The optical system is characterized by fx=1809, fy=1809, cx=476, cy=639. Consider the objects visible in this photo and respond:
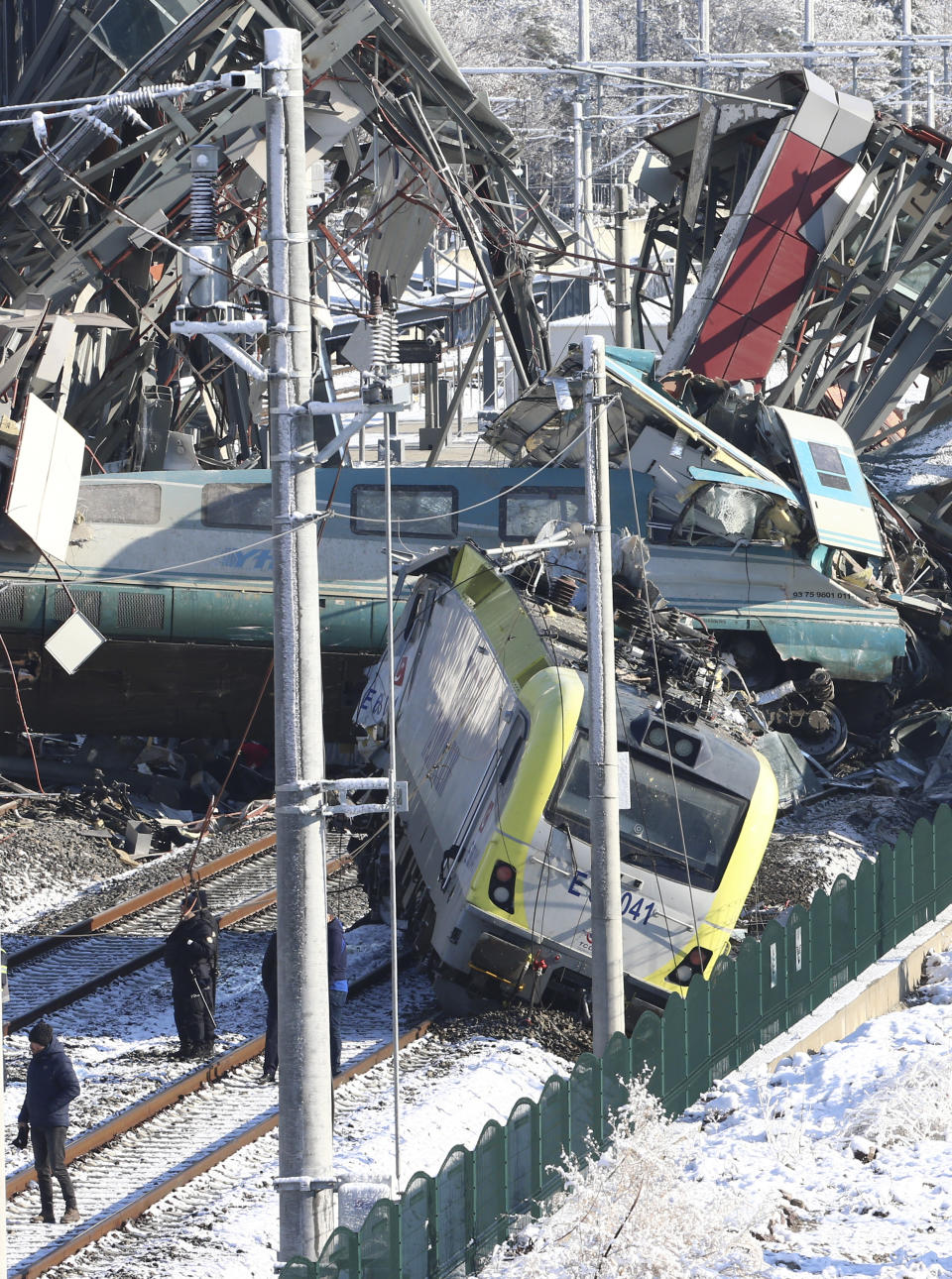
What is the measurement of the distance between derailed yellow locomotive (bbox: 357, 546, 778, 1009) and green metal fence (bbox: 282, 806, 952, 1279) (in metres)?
0.69

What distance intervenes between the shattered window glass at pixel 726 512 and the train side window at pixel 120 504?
22.4ft

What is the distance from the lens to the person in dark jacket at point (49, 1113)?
39.3ft

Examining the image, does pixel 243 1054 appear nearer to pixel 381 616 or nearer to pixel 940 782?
pixel 381 616

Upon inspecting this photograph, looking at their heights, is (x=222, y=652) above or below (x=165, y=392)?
below

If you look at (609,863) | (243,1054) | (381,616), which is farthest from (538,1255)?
(381,616)

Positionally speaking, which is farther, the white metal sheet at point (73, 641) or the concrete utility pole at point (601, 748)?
the white metal sheet at point (73, 641)

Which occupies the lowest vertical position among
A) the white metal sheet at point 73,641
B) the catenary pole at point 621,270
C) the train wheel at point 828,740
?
the train wheel at point 828,740

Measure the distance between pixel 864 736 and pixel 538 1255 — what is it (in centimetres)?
1447

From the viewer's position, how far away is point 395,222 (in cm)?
2947

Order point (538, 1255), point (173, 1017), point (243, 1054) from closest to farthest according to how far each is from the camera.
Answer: point (538, 1255), point (243, 1054), point (173, 1017)

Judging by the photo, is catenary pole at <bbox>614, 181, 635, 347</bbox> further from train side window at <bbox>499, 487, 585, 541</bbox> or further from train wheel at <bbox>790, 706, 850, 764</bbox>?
train wheel at <bbox>790, 706, 850, 764</bbox>

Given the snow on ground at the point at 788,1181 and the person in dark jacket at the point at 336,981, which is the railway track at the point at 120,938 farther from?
the snow on ground at the point at 788,1181

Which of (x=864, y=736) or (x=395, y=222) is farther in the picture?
(x=395, y=222)

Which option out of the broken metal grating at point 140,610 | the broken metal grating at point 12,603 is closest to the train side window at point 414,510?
the broken metal grating at point 140,610
